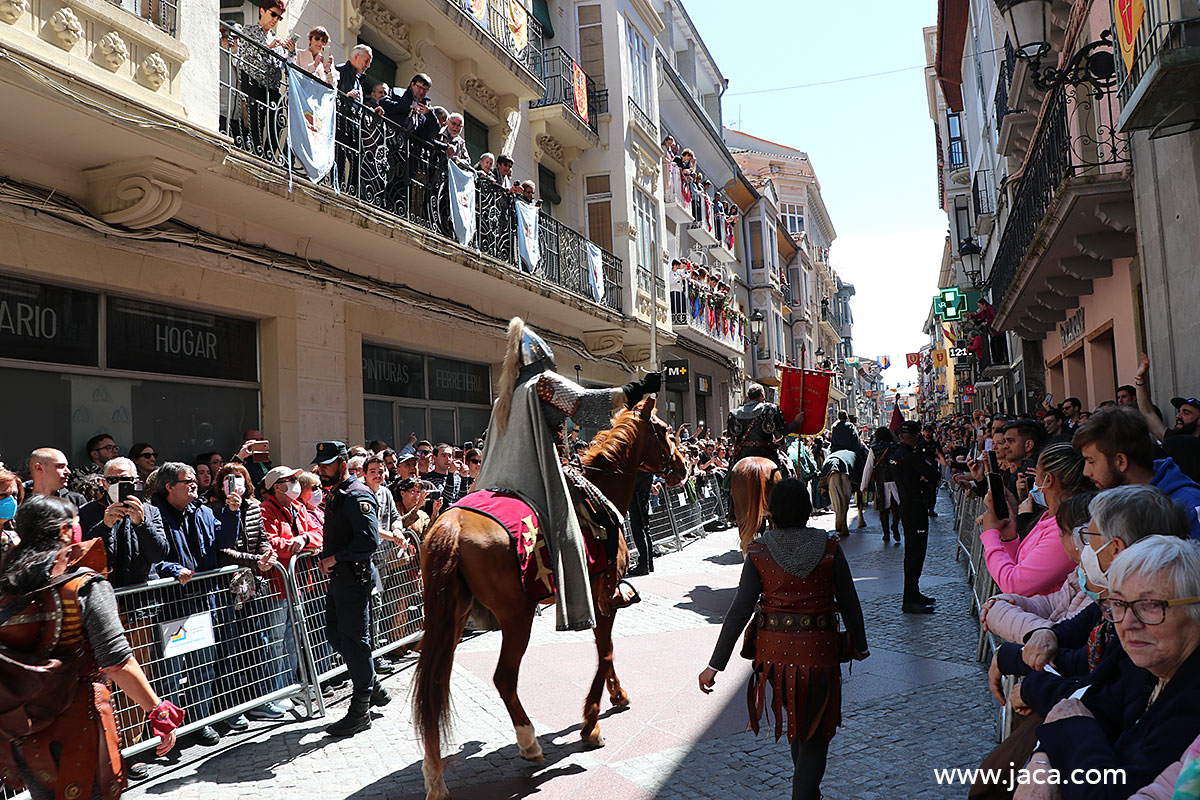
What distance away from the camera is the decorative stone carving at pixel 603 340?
19.3 m

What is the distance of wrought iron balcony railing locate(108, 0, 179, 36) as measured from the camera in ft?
24.3

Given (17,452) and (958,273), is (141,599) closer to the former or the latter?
(17,452)

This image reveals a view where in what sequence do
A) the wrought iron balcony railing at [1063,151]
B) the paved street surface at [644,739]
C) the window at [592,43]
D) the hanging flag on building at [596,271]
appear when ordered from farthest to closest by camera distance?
the window at [592,43] → the hanging flag on building at [596,271] → the wrought iron balcony railing at [1063,151] → the paved street surface at [644,739]

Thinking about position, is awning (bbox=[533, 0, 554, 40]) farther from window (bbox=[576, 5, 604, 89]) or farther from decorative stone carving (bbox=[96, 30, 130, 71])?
decorative stone carving (bbox=[96, 30, 130, 71])

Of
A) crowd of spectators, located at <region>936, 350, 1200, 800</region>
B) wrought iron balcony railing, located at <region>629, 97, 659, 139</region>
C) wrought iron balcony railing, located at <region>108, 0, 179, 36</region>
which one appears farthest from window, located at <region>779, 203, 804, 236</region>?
crowd of spectators, located at <region>936, 350, 1200, 800</region>

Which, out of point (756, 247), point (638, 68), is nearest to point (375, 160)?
point (638, 68)

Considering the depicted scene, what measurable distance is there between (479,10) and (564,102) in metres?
3.35

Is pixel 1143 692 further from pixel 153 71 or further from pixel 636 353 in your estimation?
pixel 636 353

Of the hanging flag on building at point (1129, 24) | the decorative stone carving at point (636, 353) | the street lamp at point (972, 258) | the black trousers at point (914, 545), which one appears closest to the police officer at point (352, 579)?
the black trousers at point (914, 545)

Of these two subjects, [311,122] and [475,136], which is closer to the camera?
[311,122]

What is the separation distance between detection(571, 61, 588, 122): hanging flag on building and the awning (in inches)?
40.7

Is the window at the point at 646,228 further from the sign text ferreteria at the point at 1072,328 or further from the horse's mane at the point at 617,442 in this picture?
the horse's mane at the point at 617,442

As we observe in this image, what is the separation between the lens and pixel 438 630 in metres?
4.55

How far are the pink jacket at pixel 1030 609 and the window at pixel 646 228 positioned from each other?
1648cm
